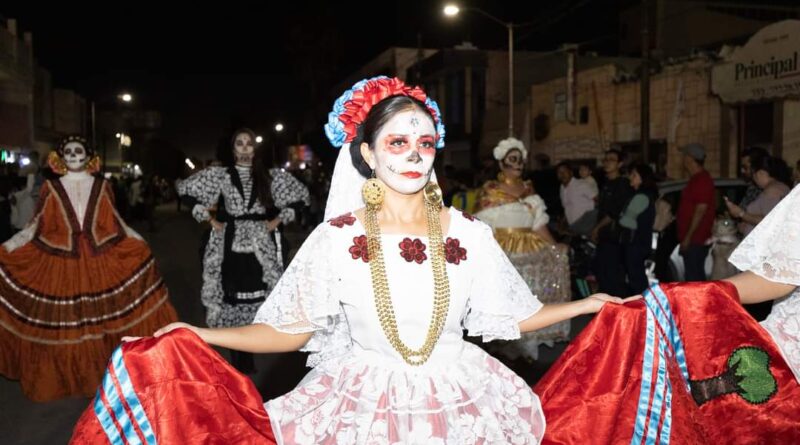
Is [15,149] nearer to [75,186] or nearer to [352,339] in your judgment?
[75,186]

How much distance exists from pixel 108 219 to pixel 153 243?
14291 mm

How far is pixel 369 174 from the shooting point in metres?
3.43

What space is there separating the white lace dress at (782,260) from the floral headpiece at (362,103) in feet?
4.79

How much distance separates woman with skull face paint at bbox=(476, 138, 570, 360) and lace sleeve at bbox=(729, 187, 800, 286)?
385 cm

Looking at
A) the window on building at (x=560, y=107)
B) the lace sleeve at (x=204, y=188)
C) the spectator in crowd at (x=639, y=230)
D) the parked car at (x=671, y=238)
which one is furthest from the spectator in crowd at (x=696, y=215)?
A: the window on building at (x=560, y=107)

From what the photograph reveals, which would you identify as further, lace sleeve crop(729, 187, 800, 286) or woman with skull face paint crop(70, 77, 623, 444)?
lace sleeve crop(729, 187, 800, 286)

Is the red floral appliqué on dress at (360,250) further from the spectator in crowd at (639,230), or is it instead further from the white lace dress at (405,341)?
the spectator in crowd at (639,230)

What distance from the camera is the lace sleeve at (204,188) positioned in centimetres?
672

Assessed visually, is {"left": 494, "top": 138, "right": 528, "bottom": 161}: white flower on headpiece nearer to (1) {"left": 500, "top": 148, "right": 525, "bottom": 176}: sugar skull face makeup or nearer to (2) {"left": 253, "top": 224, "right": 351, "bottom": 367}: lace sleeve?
(1) {"left": 500, "top": 148, "right": 525, "bottom": 176}: sugar skull face makeup

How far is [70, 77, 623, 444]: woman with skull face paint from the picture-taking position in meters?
2.74

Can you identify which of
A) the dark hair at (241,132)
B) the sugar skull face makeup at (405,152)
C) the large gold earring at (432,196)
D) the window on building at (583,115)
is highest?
the window on building at (583,115)

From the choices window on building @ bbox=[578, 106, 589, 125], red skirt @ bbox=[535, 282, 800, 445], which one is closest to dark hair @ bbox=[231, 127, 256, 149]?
red skirt @ bbox=[535, 282, 800, 445]

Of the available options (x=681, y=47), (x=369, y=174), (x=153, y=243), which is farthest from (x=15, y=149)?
(x=369, y=174)

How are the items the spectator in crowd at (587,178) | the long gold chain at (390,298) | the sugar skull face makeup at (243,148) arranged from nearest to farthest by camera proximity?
the long gold chain at (390,298)
the sugar skull face makeup at (243,148)
the spectator in crowd at (587,178)
